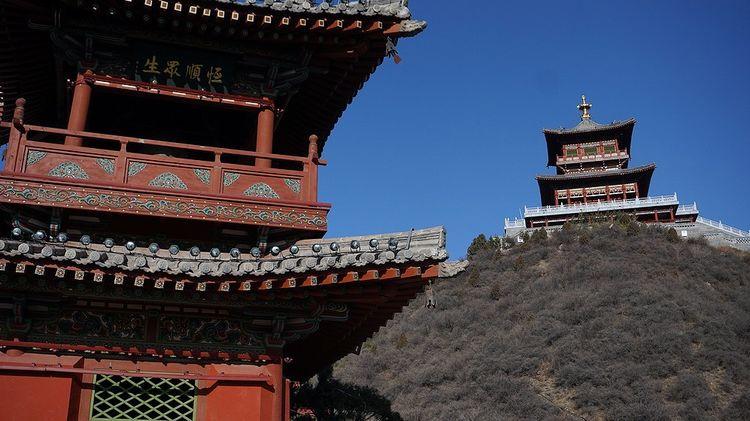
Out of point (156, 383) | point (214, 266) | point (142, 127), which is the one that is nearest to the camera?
point (214, 266)

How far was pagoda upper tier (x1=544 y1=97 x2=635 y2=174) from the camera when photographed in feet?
242

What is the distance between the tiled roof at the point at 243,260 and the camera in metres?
8.39

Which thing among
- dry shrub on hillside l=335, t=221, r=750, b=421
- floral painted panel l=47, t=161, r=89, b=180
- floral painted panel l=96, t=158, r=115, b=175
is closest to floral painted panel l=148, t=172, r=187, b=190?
floral painted panel l=96, t=158, r=115, b=175

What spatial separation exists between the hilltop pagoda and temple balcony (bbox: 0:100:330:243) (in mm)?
59039

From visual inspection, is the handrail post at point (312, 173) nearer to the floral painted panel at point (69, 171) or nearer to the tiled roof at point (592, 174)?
the floral painted panel at point (69, 171)

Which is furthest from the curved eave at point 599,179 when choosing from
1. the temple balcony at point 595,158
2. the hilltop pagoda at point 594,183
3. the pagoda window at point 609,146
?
the pagoda window at point 609,146

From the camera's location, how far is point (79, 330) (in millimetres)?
9305

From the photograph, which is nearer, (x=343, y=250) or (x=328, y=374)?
(x=343, y=250)

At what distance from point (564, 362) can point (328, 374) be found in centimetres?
1910

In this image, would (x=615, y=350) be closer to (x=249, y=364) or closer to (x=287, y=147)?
(x=287, y=147)

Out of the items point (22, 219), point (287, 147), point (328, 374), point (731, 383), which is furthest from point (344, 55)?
point (731, 383)

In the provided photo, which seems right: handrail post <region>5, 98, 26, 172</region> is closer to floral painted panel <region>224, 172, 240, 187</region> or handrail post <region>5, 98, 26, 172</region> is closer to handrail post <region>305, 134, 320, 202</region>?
floral painted panel <region>224, 172, 240, 187</region>

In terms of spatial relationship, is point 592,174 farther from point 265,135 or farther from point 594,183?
point 265,135

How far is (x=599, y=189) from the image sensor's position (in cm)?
7119
